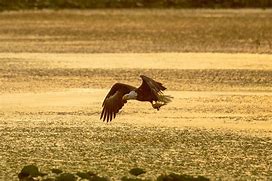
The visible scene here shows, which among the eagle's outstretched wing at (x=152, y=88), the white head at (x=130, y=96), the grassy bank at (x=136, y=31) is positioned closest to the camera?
the eagle's outstretched wing at (x=152, y=88)

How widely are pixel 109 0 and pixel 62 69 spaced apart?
1738 centimetres

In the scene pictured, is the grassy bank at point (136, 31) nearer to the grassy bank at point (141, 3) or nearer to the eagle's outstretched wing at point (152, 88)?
the grassy bank at point (141, 3)

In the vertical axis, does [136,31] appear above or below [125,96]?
below

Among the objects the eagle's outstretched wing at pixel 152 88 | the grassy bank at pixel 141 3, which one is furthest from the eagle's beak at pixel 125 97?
the grassy bank at pixel 141 3

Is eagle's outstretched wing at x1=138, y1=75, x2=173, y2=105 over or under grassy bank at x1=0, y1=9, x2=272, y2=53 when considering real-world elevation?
over

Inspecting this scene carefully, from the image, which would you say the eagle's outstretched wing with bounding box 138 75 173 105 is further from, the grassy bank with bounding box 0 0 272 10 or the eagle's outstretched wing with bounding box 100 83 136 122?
the grassy bank with bounding box 0 0 272 10

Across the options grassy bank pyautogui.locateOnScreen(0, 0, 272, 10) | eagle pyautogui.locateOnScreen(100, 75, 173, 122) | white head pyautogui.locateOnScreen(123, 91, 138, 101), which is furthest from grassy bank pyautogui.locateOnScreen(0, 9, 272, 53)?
white head pyautogui.locateOnScreen(123, 91, 138, 101)

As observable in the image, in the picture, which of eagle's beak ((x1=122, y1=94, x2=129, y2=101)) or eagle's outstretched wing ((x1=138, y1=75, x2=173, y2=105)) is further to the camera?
eagle's beak ((x1=122, y1=94, x2=129, y2=101))

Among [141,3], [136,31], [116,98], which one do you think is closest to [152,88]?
[116,98]

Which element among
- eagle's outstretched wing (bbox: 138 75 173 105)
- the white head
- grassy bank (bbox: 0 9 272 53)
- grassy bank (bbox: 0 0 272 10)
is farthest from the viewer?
grassy bank (bbox: 0 0 272 10)

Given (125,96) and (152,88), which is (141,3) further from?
(152,88)

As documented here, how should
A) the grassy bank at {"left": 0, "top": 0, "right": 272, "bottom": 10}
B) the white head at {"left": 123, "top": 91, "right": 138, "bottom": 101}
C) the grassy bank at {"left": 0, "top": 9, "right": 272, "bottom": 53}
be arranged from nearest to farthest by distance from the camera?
1. the white head at {"left": 123, "top": 91, "right": 138, "bottom": 101}
2. the grassy bank at {"left": 0, "top": 9, "right": 272, "bottom": 53}
3. the grassy bank at {"left": 0, "top": 0, "right": 272, "bottom": 10}

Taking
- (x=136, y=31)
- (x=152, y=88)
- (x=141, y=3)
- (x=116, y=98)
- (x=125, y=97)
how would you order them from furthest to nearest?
(x=141, y=3) < (x=136, y=31) < (x=116, y=98) < (x=125, y=97) < (x=152, y=88)

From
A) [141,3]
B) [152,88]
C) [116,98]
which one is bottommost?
[141,3]
